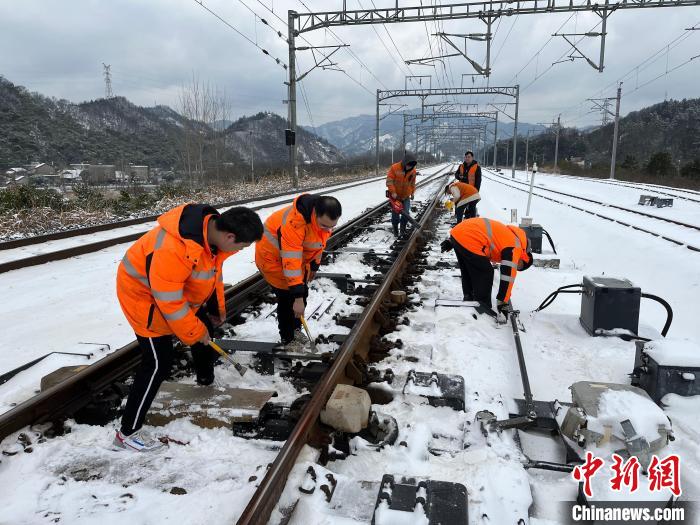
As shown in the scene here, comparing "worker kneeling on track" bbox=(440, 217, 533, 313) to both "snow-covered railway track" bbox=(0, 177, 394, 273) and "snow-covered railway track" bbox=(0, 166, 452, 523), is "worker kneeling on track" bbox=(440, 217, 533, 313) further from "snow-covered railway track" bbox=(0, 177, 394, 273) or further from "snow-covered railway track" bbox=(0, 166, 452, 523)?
"snow-covered railway track" bbox=(0, 177, 394, 273)

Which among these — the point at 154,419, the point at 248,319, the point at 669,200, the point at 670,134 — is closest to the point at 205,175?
the point at 669,200

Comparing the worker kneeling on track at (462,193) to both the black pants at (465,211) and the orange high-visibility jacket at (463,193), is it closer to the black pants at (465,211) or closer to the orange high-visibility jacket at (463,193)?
the orange high-visibility jacket at (463,193)

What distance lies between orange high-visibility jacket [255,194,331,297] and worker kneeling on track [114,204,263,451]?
2.74ft

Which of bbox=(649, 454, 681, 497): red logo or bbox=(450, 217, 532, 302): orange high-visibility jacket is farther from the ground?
bbox=(450, 217, 532, 302): orange high-visibility jacket

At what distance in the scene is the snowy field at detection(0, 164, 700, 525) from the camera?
8.23ft

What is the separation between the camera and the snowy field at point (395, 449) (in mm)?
2510

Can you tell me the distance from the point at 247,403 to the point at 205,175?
27.2 metres

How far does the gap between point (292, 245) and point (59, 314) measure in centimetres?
356

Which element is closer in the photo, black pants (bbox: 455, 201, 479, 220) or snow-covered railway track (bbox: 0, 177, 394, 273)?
snow-covered railway track (bbox: 0, 177, 394, 273)

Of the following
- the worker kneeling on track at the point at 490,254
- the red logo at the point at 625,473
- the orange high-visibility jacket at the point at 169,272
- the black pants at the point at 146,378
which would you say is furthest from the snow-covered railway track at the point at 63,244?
the red logo at the point at 625,473

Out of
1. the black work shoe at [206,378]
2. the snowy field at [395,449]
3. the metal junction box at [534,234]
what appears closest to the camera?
the snowy field at [395,449]

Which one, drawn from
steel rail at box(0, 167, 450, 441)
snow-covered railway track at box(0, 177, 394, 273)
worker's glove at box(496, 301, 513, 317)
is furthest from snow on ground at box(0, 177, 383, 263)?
worker's glove at box(496, 301, 513, 317)

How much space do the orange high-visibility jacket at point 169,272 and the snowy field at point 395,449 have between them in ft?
2.54

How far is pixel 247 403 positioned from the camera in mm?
3443
